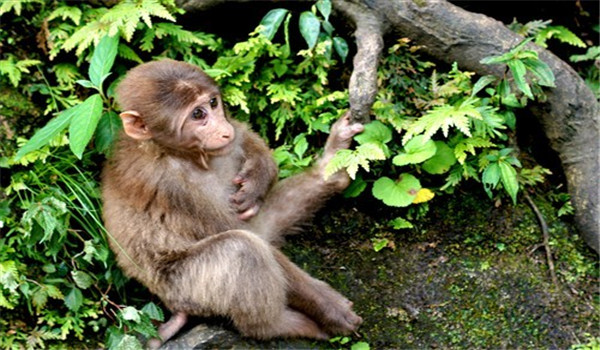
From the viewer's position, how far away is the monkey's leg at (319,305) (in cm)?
574

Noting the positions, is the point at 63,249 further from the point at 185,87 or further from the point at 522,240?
the point at 522,240

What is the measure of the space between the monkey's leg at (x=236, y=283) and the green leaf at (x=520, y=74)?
2.04 meters

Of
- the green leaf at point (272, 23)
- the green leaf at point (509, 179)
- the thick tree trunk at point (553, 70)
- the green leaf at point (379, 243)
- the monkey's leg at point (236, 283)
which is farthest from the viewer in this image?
the green leaf at point (272, 23)

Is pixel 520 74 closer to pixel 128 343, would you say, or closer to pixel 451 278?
pixel 451 278

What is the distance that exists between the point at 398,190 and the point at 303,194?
712 millimetres

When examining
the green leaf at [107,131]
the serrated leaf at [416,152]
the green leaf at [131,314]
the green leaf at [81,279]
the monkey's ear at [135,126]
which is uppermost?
the monkey's ear at [135,126]

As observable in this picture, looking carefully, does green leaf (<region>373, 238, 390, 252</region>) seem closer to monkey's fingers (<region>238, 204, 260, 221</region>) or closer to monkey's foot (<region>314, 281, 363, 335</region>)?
monkey's foot (<region>314, 281, 363, 335</region>)

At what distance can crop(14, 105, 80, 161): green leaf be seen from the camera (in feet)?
18.9

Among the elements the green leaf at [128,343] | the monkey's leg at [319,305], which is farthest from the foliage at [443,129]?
the green leaf at [128,343]

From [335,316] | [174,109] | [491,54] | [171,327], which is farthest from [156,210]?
[491,54]

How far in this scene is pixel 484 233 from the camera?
20.6ft

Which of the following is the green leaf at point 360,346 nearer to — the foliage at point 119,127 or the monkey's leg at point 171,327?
the foliage at point 119,127

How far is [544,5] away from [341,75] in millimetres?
1908

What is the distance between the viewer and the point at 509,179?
596 centimetres
